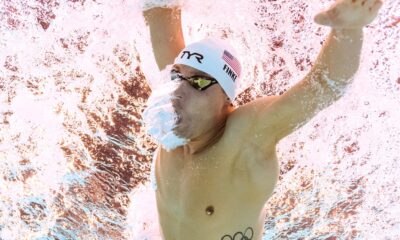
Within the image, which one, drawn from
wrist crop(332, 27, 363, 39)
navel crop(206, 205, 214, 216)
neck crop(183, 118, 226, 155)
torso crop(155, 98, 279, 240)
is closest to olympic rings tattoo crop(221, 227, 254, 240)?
torso crop(155, 98, 279, 240)

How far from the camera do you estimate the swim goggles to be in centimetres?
192

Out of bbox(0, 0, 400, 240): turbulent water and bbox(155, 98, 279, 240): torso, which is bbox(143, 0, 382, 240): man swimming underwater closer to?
bbox(155, 98, 279, 240): torso

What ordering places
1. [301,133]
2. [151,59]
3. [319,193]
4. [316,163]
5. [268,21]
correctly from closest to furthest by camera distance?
[268,21] < [301,133] < [151,59] < [316,163] < [319,193]

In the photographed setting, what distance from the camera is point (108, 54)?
2.86 metres

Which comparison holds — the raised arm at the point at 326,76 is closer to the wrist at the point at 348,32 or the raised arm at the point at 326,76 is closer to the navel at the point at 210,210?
the wrist at the point at 348,32

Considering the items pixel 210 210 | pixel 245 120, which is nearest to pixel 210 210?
pixel 210 210

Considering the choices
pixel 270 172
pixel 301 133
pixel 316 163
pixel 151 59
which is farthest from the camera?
pixel 316 163

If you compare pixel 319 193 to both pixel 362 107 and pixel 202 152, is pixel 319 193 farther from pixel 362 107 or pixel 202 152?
pixel 202 152

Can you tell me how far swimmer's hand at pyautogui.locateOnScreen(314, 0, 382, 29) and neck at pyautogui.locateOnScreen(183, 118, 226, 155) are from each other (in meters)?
0.62

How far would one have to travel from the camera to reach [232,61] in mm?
2100

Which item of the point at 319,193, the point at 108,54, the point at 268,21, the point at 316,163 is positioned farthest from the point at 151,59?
the point at 319,193

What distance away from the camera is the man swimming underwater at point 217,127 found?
174 centimetres

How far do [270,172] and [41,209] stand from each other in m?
2.19

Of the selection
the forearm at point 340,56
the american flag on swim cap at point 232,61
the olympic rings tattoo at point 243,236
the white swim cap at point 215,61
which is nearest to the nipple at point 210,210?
the olympic rings tattoo at point 243,236
